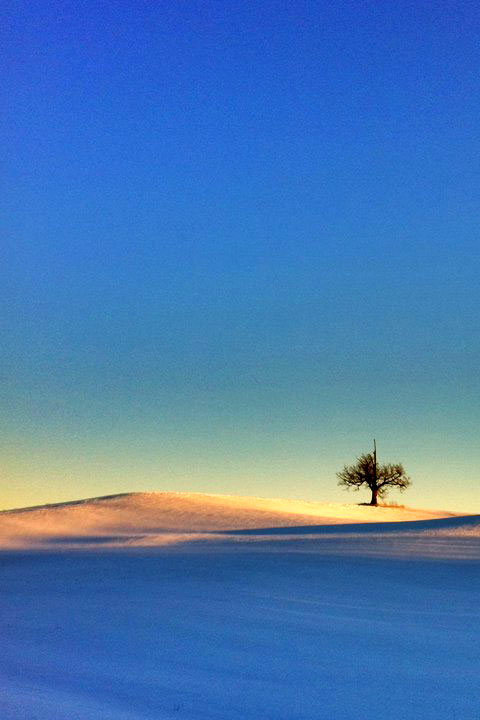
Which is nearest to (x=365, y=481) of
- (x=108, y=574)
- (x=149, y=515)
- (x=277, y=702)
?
(x=149, y=515)

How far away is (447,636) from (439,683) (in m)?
1.90

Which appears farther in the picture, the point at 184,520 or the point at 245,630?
the point at 184,520

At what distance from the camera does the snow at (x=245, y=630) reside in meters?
7.92

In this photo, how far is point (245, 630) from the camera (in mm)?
10797

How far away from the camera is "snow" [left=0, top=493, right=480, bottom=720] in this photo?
7918 mm

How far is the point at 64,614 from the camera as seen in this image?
12227 mm

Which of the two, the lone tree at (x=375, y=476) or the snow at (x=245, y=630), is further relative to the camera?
the lone tree at (x=375, y=476)

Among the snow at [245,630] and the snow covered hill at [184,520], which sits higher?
the snow covered hill at [184,520]

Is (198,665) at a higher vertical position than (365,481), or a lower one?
lower

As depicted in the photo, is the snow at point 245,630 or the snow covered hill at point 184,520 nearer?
the snow at point 245,630

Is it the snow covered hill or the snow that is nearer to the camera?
the snow

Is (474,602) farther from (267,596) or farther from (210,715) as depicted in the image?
(210,715)

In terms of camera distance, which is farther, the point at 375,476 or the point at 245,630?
the point at 375,476

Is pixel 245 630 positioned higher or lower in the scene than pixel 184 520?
lower
